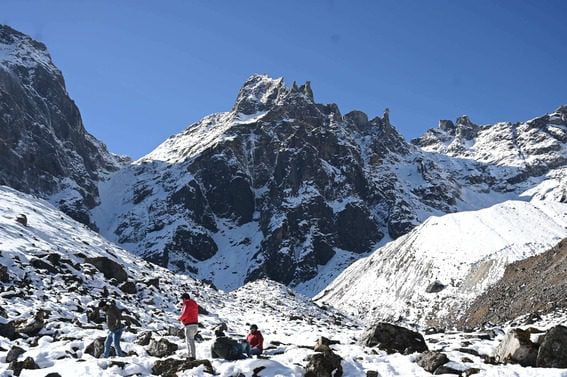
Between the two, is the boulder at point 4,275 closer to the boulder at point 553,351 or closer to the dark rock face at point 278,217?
the boulder at point 553,351

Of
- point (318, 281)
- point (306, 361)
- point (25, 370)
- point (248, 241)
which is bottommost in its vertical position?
point (25, 370)

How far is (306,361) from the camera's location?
1750cm

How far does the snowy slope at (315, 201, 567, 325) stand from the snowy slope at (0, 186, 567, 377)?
940 inches

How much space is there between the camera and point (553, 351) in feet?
53.3

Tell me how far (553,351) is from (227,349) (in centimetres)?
962

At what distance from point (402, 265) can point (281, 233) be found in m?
73.1

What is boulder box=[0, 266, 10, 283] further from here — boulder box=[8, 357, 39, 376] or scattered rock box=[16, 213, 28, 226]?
boulder box=[8, 357, 39, 376]

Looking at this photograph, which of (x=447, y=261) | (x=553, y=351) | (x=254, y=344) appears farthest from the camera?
(x=447, y=261)

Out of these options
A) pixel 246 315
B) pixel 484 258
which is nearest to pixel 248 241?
pixel 484 258

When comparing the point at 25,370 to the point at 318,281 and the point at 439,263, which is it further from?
the point at 318,281

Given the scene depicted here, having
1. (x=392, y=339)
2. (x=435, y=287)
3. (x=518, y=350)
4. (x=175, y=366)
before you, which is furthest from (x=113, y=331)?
(x=435, y=287)

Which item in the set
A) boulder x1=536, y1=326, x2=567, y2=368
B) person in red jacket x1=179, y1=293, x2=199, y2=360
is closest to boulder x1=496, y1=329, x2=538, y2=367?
boulder x1=536, y1=326, x2=567, y2=368

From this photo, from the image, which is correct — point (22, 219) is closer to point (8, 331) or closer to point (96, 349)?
point (8, 331)

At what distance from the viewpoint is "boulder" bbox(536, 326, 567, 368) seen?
632 inches
